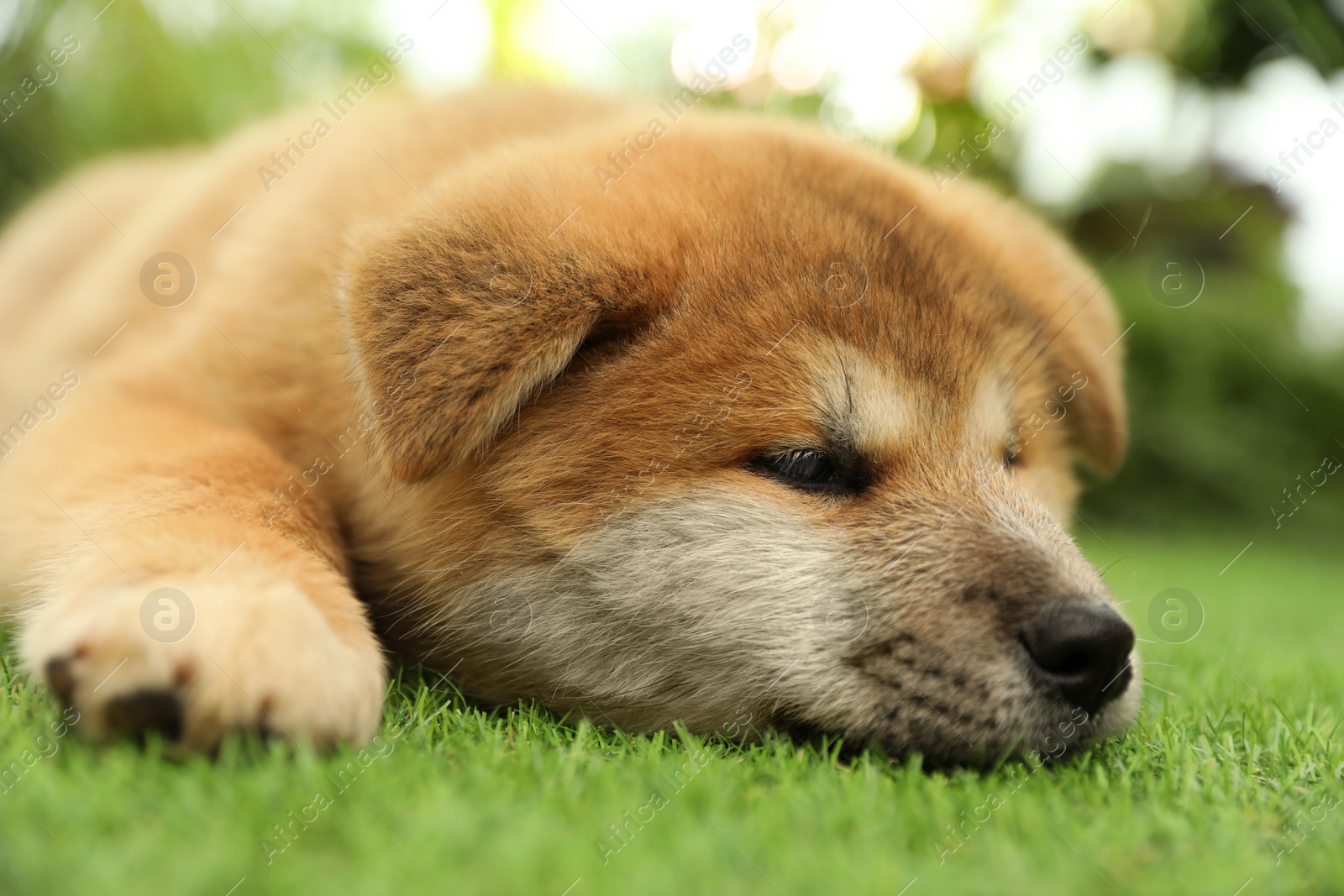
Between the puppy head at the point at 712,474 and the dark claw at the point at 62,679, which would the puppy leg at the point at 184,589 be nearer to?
the dark claw at the point at 62,679

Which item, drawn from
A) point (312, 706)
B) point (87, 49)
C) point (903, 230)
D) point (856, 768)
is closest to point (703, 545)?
point (856, 768)

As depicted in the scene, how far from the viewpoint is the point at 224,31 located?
8.59 metres

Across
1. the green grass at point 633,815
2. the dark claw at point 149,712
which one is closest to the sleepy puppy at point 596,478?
the dark claw at point 149,712

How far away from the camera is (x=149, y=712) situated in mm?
1515

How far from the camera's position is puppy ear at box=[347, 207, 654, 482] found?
1.89m

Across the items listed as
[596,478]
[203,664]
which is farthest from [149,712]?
[596,478]

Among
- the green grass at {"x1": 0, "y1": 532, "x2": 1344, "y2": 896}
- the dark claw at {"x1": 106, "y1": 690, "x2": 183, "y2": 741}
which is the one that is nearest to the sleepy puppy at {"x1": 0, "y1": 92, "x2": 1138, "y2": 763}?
the dark claw at {"x1": 106, "y1": 690, "x2": 183, "y2": 741}

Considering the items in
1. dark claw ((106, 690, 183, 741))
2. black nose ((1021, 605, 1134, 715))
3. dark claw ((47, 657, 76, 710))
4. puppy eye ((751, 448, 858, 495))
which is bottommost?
black nose ((1021, 605, 1134, 715))

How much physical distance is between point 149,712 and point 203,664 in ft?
0.34

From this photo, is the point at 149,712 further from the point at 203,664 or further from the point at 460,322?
the point at 460,322

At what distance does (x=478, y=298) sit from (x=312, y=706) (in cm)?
81

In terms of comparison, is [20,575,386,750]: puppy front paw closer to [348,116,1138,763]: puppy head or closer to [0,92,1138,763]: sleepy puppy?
[0,92,1138,763]: sleepy puppy

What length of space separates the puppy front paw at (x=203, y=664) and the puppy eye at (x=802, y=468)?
93 centimetres

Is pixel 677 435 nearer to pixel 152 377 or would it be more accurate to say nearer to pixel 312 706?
pixel 312 706
